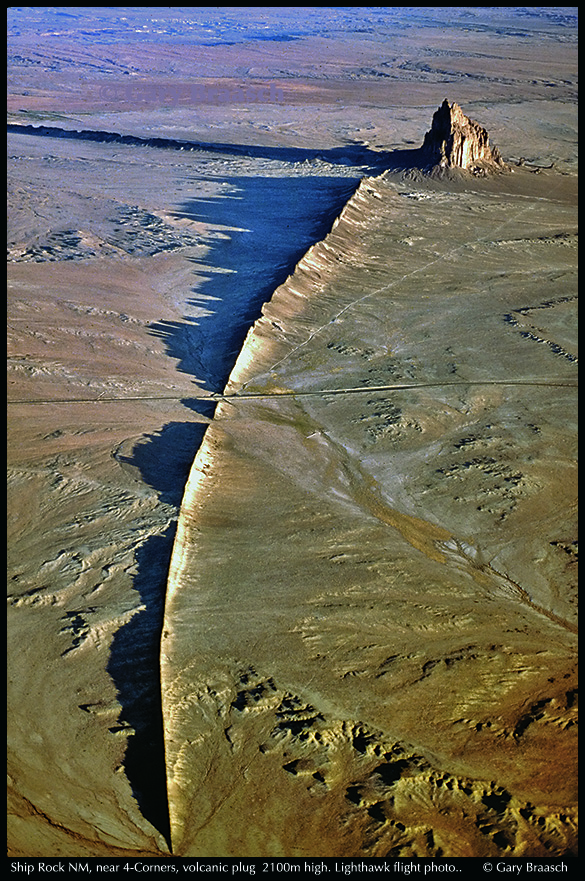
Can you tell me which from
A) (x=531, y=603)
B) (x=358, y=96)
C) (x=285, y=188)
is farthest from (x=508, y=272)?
(x=358, y=96)

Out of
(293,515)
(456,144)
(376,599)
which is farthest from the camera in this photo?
(456,144)

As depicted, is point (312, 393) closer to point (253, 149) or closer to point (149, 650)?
point (149, 650)

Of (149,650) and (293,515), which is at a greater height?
(293,515)

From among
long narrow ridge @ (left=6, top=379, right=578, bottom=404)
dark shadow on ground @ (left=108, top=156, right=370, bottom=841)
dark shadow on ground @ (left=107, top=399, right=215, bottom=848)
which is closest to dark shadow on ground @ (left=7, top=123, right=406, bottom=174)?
dark shadow on ground @ (left=108, top=156, right=370, bottom=841)

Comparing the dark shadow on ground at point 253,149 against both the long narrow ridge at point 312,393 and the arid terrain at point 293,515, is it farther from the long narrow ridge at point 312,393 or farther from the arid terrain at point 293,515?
the long narrow ridge at point 312,393

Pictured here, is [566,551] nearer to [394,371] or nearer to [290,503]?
[290,503]

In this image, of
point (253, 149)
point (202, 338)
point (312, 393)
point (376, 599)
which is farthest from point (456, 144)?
point (376, 599)
